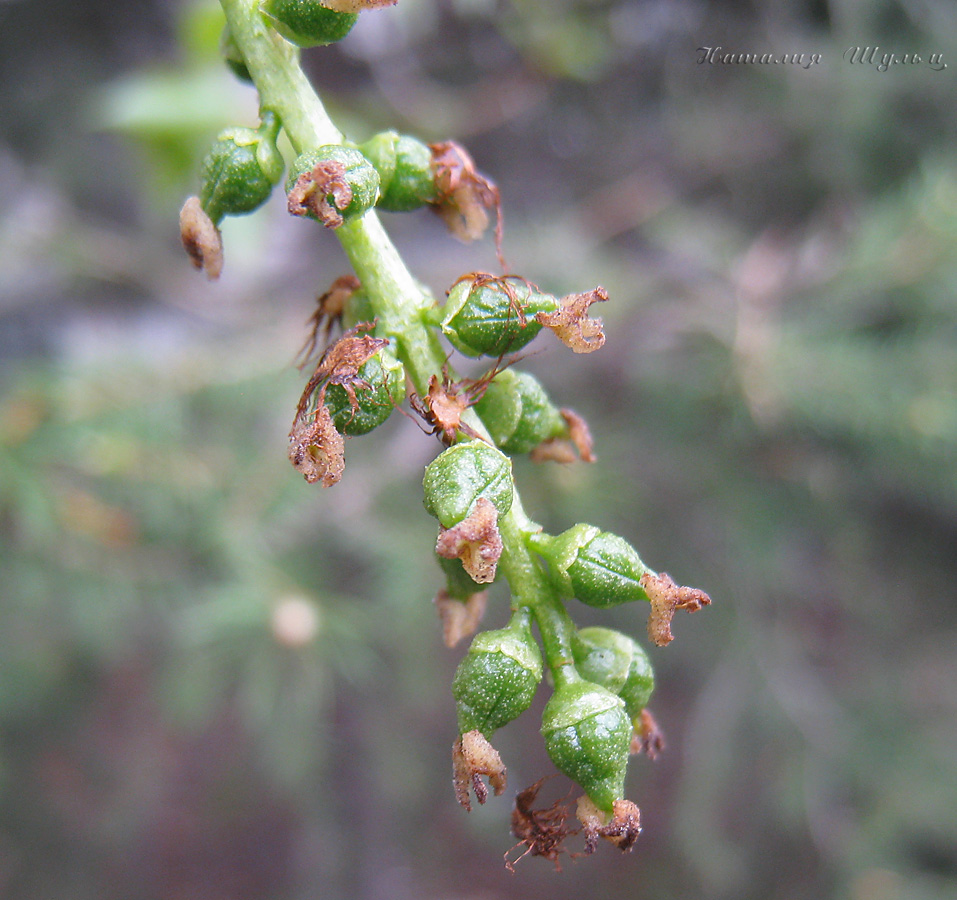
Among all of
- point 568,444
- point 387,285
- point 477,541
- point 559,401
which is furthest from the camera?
point 559,401

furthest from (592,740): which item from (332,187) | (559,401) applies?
(559,401)

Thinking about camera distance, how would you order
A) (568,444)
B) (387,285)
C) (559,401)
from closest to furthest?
(387,285) → (568,444) → (559,401)

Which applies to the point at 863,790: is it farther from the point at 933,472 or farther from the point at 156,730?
the point at 156,730

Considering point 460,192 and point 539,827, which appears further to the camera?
point 460,192

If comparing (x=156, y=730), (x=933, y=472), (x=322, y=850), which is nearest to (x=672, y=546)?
(x=933, y=472)

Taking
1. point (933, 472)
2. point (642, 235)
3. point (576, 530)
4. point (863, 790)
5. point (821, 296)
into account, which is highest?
point (642, 235)

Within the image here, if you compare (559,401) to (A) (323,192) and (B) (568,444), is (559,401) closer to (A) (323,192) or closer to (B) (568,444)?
(B) (568,444)
